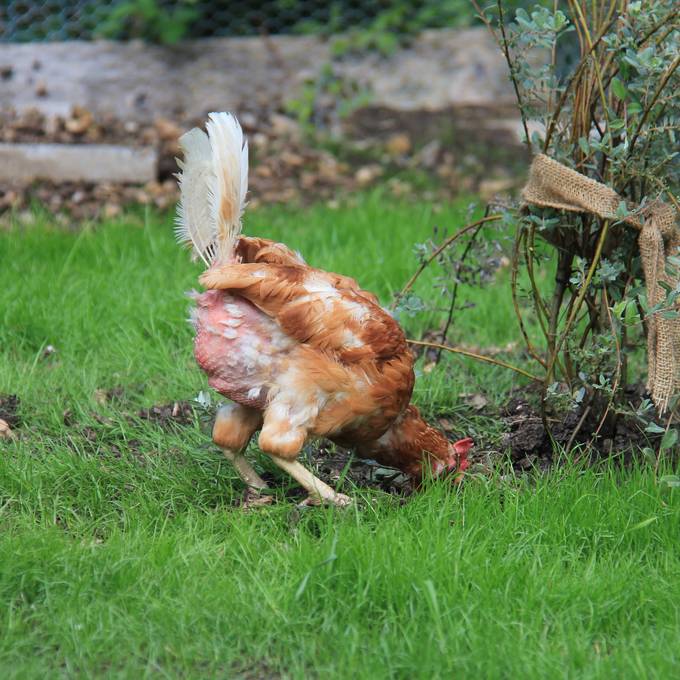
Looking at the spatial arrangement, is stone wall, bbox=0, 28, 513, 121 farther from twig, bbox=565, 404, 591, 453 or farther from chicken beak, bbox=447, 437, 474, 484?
chicken beak, bbox=447, 437, 474, 484

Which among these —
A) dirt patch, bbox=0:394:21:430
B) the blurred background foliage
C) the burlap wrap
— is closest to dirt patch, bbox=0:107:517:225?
the blurred background foliage

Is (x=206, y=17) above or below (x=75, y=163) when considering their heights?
above

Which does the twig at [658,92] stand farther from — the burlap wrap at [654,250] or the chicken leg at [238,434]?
the chicken leg at [238,434]

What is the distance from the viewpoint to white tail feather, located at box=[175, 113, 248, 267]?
355cm

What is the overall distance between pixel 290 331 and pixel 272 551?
0.73 meters

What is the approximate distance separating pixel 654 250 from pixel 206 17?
5884 millimetres

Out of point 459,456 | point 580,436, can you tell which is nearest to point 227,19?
point 580,436

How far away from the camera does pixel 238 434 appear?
3734 millimetres

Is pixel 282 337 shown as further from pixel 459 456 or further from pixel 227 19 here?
pixel 227 19

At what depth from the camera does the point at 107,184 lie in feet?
23.6

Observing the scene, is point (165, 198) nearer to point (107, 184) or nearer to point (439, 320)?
point (107, 184)

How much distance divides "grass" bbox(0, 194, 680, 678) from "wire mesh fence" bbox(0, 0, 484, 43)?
449 centimetres

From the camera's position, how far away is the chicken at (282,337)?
3.49m

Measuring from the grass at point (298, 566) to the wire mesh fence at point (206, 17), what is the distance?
4.49 m
